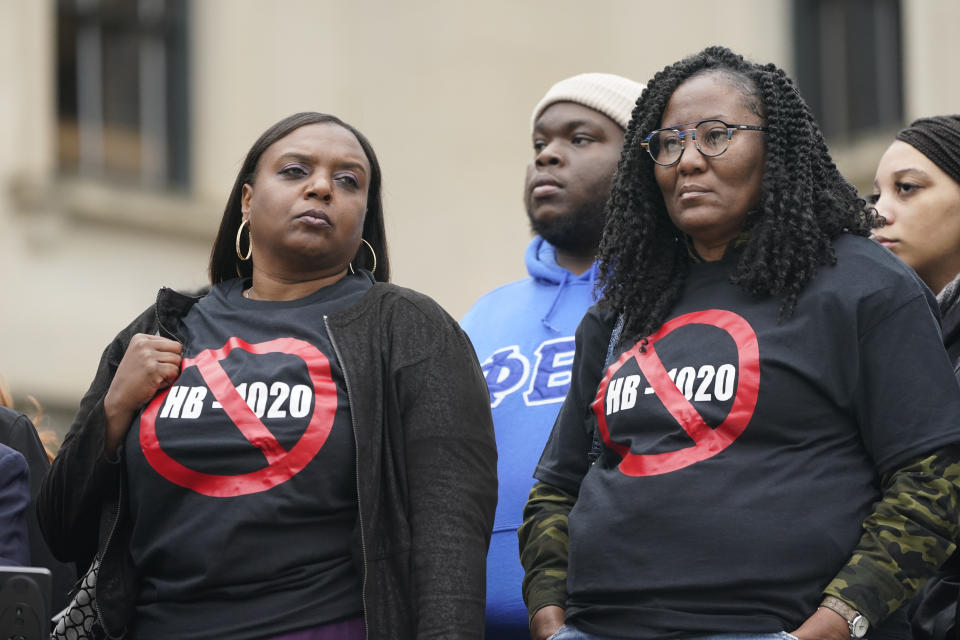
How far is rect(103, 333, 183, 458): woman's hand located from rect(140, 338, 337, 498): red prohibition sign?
0.10 feet

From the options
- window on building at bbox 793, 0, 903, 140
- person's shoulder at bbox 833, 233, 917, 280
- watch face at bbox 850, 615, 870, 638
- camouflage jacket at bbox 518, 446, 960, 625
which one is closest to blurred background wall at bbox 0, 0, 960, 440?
window on building at bbox 793, 0, 903, 140

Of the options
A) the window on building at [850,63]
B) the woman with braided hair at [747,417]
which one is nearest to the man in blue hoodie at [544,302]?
the woman with braided hair at [747,417]

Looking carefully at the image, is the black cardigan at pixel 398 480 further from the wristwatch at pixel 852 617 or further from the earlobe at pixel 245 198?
the wristwatch at pixel 852 617

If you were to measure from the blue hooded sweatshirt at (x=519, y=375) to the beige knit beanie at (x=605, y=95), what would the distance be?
43cm

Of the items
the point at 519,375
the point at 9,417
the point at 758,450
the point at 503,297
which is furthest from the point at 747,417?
the point at 9,417

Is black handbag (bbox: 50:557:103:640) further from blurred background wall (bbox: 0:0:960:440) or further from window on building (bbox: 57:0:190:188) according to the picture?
window on building (bbox: 57:0:190:188)

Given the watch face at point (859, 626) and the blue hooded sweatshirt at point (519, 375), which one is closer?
the watch face at point (859, 626)

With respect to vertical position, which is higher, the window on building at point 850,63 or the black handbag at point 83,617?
the window on building at point 850,63

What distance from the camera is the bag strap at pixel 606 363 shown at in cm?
376

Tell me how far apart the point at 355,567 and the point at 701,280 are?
940 mm

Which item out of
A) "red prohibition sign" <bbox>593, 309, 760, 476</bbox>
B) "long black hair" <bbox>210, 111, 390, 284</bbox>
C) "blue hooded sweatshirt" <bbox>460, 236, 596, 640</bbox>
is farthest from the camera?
"blue hooded sweatshirt" <bbox>460, 236, 596, 640</bbox>

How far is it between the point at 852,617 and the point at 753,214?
0.91 m

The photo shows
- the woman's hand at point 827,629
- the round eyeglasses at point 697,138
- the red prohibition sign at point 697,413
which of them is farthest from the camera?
the round eyeglasses at point 697,138

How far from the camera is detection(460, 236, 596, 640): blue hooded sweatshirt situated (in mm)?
4340
